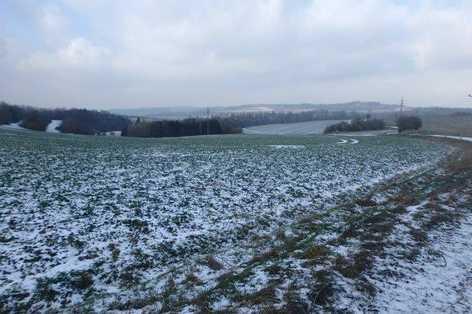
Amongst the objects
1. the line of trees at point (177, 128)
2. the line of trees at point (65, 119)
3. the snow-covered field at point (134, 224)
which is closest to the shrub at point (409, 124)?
the line of trees at point (177, 128)

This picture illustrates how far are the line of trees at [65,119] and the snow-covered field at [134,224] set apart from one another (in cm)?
8721

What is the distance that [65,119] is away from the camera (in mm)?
114562

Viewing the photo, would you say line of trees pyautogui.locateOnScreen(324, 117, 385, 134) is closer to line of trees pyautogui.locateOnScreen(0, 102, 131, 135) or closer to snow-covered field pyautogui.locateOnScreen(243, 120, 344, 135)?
snow-covered field pyautogui.locateOnScreen(243, 120, 344, 135)

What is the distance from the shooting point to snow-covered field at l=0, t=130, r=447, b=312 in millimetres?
7090

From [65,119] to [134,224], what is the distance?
402 feet

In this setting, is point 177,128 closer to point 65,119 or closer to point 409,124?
point 65,119

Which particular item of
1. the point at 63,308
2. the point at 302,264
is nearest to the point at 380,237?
the point at 302,264

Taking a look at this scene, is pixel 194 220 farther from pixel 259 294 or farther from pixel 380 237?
pixel 380 237

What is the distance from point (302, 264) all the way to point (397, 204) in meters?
7.93

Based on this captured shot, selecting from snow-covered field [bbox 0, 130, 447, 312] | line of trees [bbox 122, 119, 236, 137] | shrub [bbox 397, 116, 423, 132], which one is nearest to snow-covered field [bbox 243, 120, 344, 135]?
line of trees [bbox 122, 119, 236, 137]

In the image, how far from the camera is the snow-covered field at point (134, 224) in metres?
7.09

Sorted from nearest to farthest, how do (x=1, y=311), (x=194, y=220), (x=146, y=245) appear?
(x=1, y=311), (x=146, y=245), (x=194, y=220)

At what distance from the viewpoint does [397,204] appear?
13273 mm

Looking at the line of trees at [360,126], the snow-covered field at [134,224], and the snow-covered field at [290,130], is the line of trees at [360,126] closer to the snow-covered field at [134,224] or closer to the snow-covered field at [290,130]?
the snow-covered field at [290,130]
